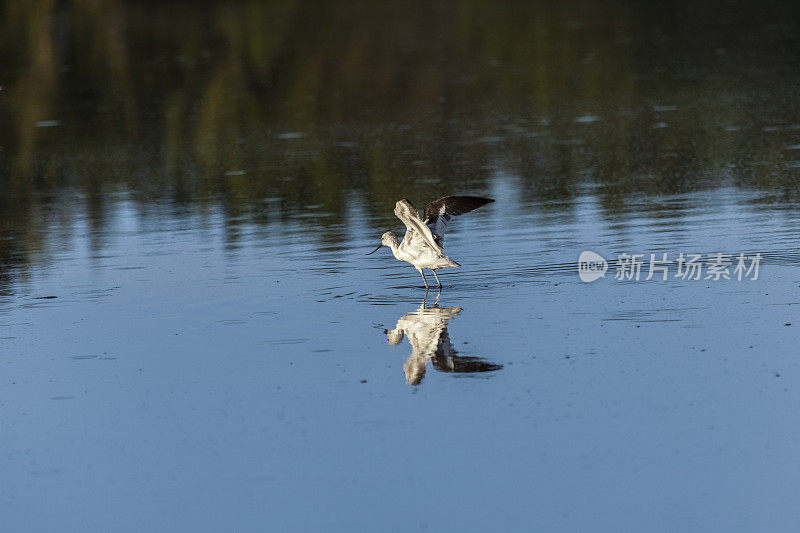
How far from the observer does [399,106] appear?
32562 millimetres

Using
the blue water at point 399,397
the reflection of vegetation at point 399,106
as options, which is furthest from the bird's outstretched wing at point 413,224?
the reflection of vegetation at point 399,106

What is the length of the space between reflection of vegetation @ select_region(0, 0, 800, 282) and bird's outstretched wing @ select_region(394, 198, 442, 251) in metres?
4.98

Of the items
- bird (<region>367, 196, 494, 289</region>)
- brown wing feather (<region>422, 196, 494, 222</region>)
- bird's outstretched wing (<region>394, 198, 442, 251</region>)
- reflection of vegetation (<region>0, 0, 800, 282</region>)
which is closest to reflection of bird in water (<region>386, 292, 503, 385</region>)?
bird (<region>367, 196, 494, 289</region>)

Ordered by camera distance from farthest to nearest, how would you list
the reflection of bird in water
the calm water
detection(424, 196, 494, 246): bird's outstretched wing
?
detection(424, 196, 494, 246): bird's outstretched wing < the reflection of bird in water < the calm water

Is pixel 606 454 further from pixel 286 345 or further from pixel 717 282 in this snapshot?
pixel 717 282

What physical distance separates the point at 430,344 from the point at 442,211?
3163mm

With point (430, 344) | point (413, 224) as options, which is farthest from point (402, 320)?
point (413, 224)

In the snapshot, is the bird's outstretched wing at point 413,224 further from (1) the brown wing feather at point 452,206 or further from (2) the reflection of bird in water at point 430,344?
(2) the reflection of bird in water at point 430,344

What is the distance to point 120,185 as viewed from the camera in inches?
933

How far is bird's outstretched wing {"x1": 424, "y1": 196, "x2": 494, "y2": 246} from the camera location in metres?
13.8

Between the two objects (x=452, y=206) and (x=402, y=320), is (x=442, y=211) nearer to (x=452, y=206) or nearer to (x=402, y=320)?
(x=452, y=206)

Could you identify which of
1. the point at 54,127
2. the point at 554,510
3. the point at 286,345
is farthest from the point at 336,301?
the point at 54,127

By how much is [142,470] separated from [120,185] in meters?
15.9

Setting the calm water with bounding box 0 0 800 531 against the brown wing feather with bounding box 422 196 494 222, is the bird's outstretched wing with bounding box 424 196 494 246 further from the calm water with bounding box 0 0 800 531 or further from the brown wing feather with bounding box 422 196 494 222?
the calm water with bounding box 0 0 800 531
